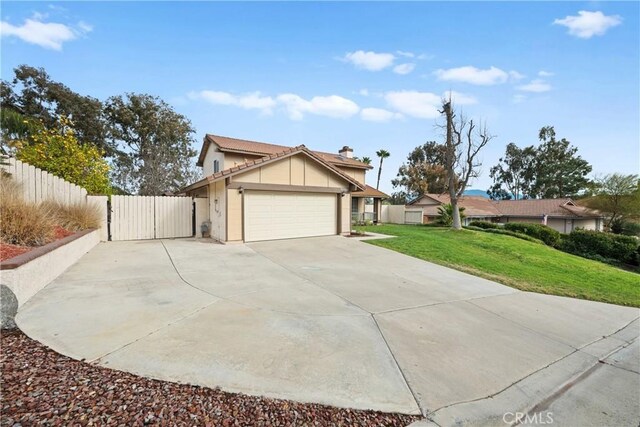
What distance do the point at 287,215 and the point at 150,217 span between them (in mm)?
5928

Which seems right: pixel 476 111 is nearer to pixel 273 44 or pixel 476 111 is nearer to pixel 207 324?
pixel 273 44

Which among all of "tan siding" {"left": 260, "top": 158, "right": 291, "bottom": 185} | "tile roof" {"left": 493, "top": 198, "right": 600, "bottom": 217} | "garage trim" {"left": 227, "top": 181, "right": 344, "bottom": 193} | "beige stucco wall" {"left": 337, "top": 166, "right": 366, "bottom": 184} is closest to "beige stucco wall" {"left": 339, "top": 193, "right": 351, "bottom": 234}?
"garage trim" {"left": 227, "top": 181, "right": 344, "bottom": 193}

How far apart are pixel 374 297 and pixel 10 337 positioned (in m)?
5.18

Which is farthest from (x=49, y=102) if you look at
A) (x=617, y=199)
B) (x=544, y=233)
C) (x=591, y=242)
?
(x=617, y=199)

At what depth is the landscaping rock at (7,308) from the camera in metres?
3.56

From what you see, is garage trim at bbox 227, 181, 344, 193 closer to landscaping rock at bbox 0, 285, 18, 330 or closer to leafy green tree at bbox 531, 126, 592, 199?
landscaping rock at bbox 0, 285, 18, 330

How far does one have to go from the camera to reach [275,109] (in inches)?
713

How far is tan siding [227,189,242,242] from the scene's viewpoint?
11.1 meters

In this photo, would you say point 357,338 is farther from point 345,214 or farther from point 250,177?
point 345,214

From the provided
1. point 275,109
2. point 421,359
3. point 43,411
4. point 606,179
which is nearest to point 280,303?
point 421,359

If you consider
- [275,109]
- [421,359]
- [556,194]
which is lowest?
[421,359]

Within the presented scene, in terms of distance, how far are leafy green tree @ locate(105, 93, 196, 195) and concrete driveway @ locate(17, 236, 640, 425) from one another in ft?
73.2

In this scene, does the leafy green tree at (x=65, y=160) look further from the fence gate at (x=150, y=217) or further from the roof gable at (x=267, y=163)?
the roof gable at (x=267, y=163)

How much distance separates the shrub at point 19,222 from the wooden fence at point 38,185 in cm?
125
